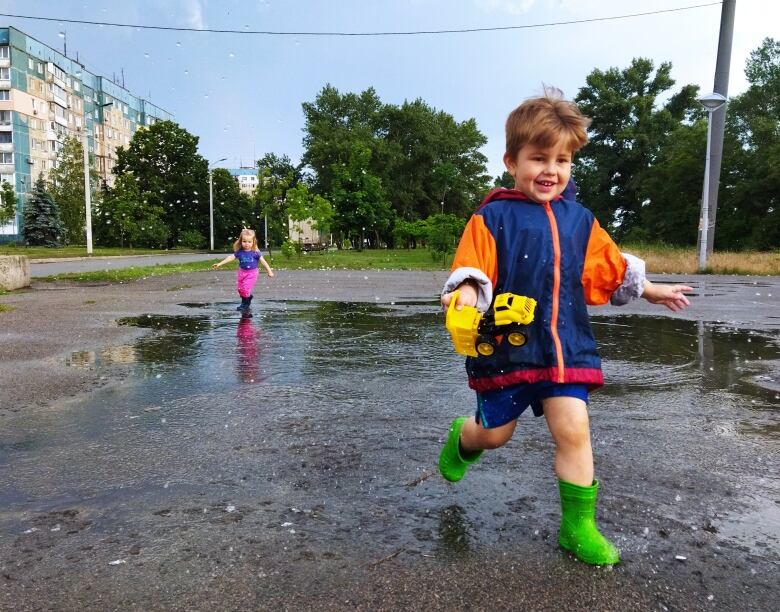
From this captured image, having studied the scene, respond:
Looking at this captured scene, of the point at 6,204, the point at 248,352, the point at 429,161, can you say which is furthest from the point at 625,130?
the point at 248,352

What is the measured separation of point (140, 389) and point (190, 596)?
3.13 meters

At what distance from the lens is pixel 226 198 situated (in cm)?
7238

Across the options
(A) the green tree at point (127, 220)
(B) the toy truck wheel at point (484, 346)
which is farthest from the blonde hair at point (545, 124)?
(A) the green tree at point (127, 220)

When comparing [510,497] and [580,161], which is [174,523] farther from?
[580,161]

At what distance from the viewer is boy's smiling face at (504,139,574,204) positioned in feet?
8.45

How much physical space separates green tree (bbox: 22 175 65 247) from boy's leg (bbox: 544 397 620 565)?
60.0m

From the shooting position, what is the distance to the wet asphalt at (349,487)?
7.10ft

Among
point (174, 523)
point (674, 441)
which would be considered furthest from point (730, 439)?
point (174, 523)

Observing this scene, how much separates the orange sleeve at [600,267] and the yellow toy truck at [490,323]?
430mm

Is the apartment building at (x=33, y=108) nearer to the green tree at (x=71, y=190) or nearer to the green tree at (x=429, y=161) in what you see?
the green tree at (x=71, y=190)

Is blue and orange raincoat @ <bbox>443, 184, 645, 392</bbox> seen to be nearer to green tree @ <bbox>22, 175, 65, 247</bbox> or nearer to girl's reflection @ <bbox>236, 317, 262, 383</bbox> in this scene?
girl's reflection @ <bbox>236, 317, 262, 383</bbox>

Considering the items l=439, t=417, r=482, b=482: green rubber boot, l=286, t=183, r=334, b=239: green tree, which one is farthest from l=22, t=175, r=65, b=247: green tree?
l=439, t=417, r=482, b=482: green rubber boot

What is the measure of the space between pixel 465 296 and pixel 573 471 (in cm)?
74

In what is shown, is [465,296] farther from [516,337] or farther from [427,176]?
[427,176]
